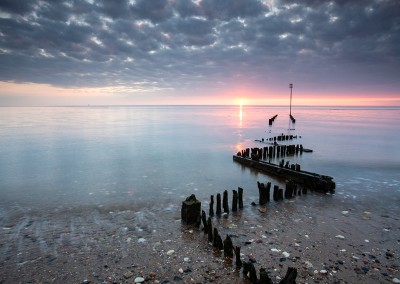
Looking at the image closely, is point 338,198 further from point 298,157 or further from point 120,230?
point 298,157

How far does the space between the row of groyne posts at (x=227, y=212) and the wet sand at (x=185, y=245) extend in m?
0.26

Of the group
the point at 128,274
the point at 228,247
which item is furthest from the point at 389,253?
the point at 128,274

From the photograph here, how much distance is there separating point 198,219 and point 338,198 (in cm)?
708

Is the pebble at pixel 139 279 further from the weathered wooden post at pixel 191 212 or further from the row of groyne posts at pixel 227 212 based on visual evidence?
the weathered wooden post at pixel 191 212

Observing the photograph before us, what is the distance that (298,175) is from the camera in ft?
49.0

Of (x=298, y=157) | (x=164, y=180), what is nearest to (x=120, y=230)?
(x=164, y=180)

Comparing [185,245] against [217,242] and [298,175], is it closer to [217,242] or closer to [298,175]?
[217,242]

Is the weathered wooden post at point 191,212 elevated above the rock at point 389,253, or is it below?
above

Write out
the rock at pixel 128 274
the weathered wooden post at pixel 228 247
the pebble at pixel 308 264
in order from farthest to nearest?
1. the weathered wooden post at pixel 228 247
2. the pebble at pixel 308 264
3. the rock at pixel 128 274

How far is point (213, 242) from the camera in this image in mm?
7711

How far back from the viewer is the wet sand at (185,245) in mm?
6434

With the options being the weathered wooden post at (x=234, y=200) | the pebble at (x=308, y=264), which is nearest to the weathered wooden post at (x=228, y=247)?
the pebble at (x=308, y=264)

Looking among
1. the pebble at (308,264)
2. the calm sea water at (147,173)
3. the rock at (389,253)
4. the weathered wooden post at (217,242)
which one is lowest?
the calm sea water at (147,173)

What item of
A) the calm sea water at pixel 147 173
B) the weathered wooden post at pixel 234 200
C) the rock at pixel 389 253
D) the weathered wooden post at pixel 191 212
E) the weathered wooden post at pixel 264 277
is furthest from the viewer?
the calm sea water at pixel 147 173
